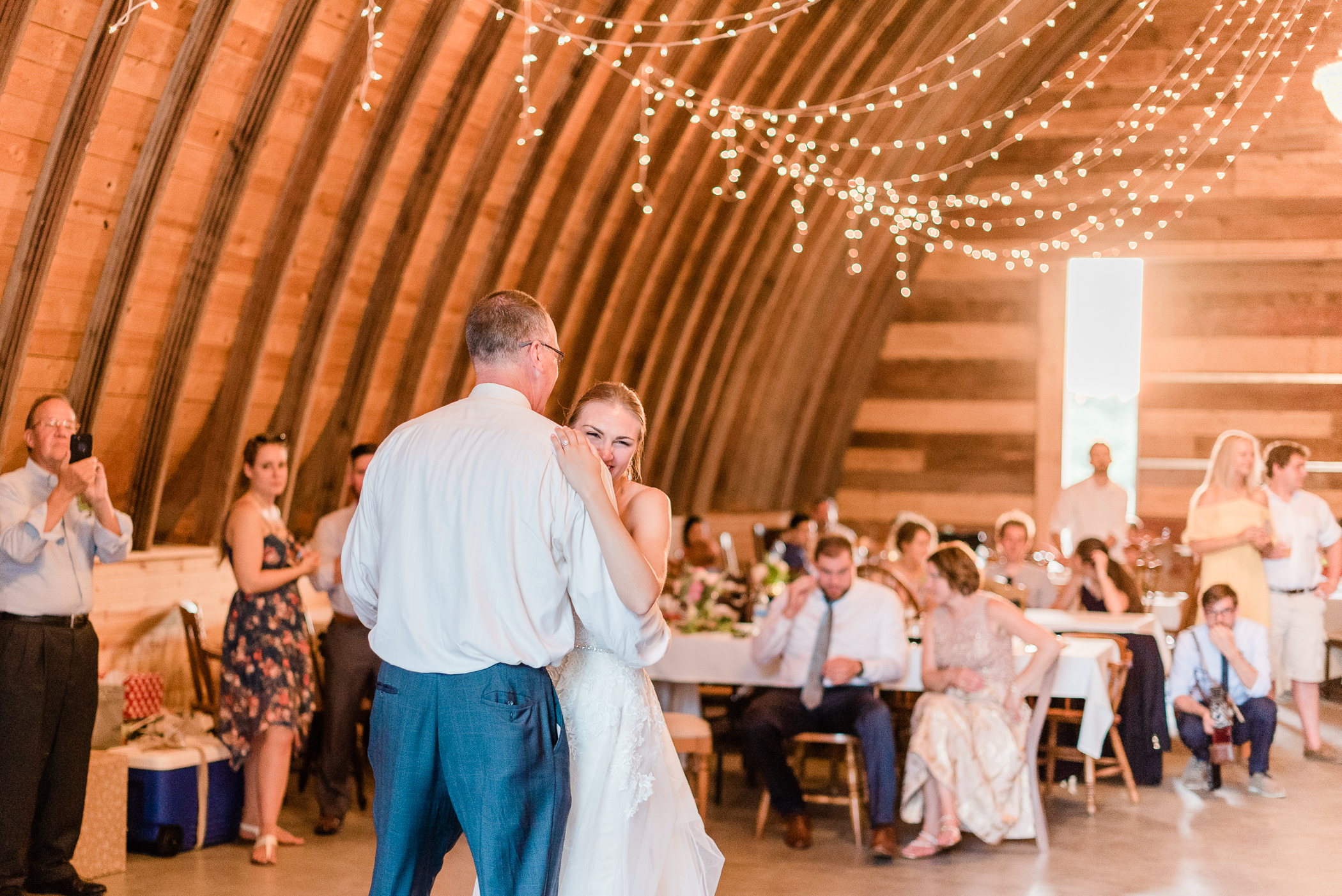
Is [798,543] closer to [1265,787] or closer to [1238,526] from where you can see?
[1238,526]

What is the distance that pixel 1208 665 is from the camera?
679 cm

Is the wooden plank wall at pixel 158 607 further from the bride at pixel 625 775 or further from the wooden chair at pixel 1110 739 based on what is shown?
the wooden chair at pixel 1110 739

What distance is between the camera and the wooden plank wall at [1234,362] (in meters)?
12.5

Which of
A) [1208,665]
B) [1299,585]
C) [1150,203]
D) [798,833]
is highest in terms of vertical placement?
[1150,203]

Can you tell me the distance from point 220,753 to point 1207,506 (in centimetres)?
515

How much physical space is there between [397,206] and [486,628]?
457 cm

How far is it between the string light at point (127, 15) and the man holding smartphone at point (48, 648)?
1.27 meters

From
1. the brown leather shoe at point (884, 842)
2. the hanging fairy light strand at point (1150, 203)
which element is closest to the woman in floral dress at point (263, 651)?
the brown leather shoe at point (884, 842)

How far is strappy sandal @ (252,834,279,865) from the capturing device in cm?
515

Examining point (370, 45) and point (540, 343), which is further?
point (370, 45)

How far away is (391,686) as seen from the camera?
2734mm

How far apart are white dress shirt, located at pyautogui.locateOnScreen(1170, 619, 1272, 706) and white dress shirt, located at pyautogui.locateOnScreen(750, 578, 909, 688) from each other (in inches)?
70.1

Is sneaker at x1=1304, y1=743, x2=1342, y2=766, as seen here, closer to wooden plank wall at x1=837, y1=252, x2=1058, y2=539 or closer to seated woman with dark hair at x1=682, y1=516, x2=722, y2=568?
seated woman with dark hair at x1=682, y1=516, x2=722, y2=568

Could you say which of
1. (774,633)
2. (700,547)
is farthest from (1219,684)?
(700,547)
